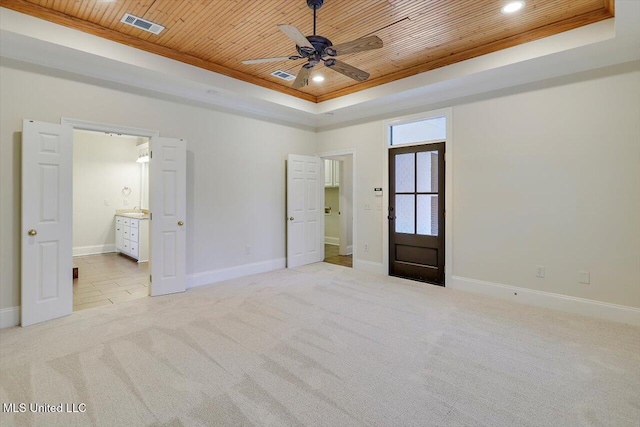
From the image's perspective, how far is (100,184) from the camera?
7414 mm

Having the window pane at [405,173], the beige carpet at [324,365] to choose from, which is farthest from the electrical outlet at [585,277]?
the window pane at [405,173]

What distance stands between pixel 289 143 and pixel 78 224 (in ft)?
17.0

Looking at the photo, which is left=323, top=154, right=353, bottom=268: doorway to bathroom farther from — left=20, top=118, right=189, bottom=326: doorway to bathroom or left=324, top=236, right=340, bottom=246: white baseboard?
left=20, top=118, right=189, bottom=326: doorway to bathroom

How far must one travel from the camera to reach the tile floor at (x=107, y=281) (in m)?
3.98

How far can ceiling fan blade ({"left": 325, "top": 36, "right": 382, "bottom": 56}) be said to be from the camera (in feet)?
8.63

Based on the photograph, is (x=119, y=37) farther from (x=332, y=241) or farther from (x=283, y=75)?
(x=332, y=241)

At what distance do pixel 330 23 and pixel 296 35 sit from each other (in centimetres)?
87

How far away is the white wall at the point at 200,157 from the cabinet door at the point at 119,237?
354cm

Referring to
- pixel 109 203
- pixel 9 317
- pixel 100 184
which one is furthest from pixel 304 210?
pixel 100 184

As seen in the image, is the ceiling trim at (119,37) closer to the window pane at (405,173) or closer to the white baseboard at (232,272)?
the window pane at (405,173)

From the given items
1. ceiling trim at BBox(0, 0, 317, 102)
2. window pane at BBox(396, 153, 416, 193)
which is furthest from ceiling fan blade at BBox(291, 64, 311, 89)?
window pane at BBox(396, 153, 416, 193)

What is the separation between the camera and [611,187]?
3338mm

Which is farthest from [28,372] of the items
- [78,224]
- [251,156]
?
[78,224]

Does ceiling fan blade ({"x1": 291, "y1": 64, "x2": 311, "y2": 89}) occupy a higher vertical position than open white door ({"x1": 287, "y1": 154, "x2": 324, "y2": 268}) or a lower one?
higher
